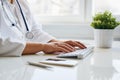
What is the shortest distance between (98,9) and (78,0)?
0.19 metres

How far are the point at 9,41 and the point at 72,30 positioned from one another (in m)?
0.96

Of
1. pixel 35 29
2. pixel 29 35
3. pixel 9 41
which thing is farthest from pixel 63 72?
pixel 35 29

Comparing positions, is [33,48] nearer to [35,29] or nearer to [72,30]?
[35,29]

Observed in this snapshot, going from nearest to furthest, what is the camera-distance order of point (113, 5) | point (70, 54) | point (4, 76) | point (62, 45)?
point (4, 76) → point (70, 54) → point (62, 45) → point (113, 5)

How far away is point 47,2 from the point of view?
231 centimetres

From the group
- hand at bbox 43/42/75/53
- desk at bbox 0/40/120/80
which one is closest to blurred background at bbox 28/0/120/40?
hand at bbox 43/42/75/53

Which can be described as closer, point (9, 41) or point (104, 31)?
point (9, 41)

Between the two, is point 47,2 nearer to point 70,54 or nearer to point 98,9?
point 98,9

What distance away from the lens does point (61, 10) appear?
2273mm

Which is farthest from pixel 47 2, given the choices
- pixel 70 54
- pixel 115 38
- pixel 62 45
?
pixel 70 54

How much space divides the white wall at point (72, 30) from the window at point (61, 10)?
12 cm

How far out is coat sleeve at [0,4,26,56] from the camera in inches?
48.1

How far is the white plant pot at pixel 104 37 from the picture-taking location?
1.60 metres

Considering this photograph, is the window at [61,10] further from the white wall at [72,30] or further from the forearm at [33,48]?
the forearm at [33,48]
